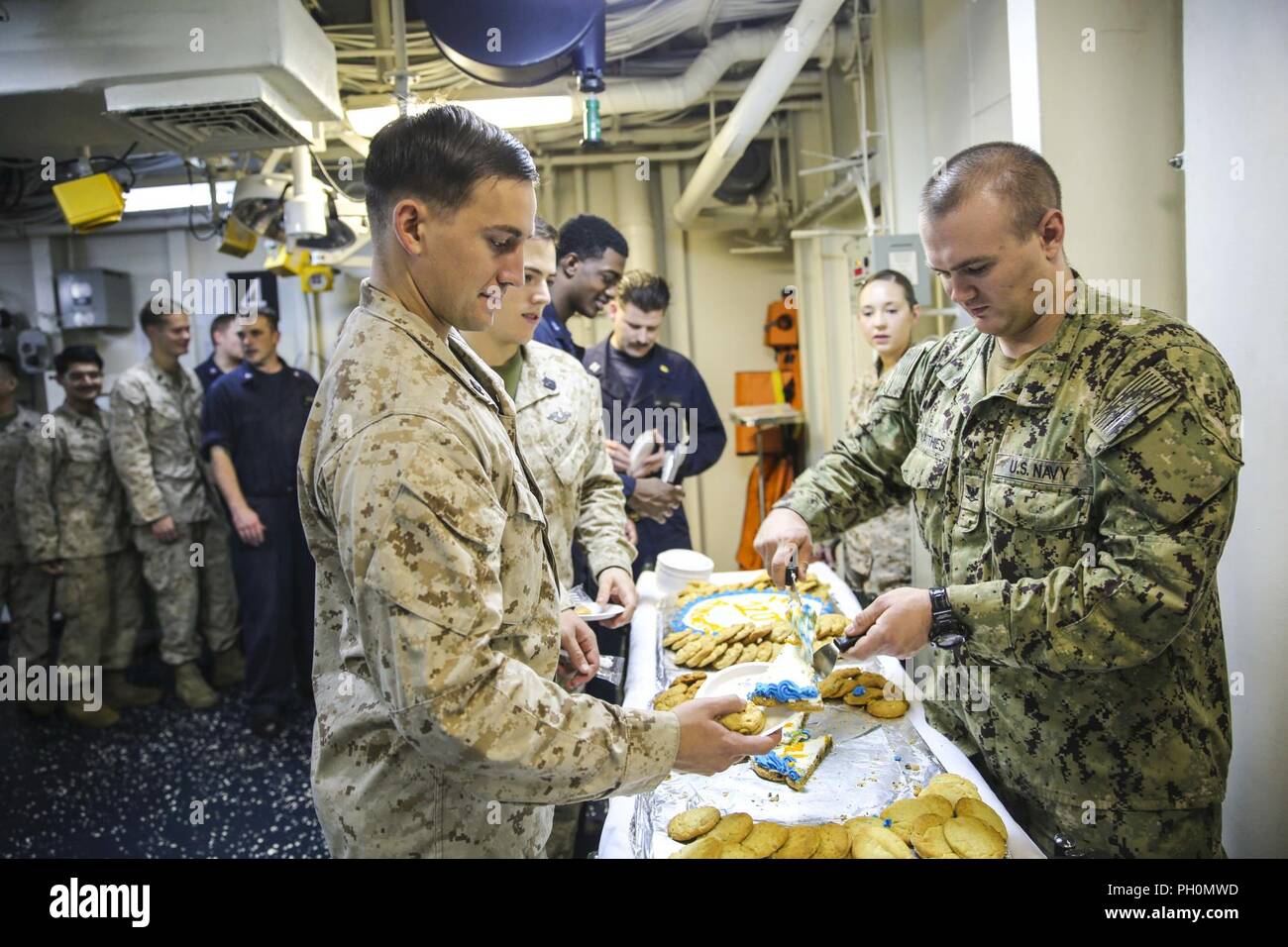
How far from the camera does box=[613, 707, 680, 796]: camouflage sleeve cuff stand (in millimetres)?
1041

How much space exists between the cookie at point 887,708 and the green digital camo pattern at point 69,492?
4.29 meters

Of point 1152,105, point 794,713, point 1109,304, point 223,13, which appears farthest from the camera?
point 223,13

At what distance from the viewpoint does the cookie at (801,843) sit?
3.95 ft

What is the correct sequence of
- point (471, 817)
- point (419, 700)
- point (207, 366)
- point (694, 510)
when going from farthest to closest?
1. point (694, 510)
2. point (207, 366)
3. point (471, 817)
4. point (419, 700)

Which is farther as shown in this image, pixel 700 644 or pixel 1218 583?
pixel 700 644

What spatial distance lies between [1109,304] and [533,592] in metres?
1.08

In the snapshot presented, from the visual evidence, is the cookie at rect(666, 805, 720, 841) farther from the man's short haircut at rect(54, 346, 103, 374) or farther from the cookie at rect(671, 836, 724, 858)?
the man's short haircut at rect(54, 346, 103, 374)

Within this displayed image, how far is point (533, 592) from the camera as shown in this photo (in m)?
1.16

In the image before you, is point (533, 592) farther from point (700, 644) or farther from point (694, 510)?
point (694, 510)

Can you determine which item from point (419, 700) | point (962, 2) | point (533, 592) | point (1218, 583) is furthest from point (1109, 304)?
point (962, 2)

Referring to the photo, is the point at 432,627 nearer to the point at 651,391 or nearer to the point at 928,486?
the point at 928,486

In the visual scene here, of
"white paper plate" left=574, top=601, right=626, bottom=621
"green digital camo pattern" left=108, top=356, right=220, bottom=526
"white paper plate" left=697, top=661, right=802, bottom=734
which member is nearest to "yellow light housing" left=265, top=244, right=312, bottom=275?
"green digital camo pattern" left=108, top=356, right=220, bottom=526

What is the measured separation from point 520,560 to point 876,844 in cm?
66

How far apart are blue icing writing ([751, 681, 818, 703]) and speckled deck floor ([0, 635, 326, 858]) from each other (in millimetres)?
1902
